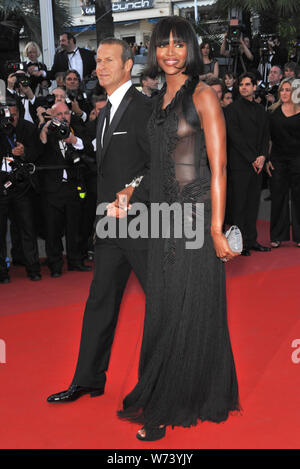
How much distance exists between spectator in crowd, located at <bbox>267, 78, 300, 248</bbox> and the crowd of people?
1cm

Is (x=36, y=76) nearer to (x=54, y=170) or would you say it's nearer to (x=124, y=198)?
(x=54, y=170)

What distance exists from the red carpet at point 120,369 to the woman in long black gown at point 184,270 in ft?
0.46

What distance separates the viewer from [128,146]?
2912 mm

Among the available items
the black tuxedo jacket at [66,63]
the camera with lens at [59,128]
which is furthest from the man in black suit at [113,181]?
the black tuxedo jacket at [66,63]

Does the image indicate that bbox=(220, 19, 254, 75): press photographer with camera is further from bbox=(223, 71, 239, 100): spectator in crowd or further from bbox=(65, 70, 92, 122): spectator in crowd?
bbox=(65, 70, 92, 122): spectator in crowd

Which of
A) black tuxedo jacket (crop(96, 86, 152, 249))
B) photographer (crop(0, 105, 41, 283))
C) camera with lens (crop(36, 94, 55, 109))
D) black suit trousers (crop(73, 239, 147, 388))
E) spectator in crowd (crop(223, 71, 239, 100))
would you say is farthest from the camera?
spectator in crowd (crop(223, 71, 239, 100))

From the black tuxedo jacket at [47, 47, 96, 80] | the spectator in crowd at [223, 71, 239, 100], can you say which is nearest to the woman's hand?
the black tuxedo jacket at [47, 47, 96, 80]

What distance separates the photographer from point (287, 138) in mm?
7367

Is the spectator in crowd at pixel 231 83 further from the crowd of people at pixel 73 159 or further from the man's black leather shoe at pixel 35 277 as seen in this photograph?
the man's black leather shoe at pixel 35 277

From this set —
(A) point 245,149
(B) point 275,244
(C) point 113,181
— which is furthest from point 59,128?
(B) point 275,244

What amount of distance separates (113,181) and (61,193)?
332 cm

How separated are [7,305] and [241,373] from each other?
90.9 inches

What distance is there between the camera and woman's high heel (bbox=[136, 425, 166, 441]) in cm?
268
